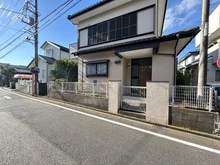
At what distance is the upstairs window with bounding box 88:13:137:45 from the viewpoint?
27.0 feet

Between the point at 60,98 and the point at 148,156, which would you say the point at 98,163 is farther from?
the point at 60,98

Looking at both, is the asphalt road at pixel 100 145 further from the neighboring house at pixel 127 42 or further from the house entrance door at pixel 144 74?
the neighboring house at pixel 127 42

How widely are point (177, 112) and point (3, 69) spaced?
33017 mm

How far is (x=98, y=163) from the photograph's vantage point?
2.32 m

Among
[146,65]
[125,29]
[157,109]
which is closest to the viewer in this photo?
[157,109]

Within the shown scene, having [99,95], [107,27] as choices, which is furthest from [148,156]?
[107,27]

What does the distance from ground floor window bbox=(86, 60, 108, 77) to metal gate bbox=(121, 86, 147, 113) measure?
340 cm

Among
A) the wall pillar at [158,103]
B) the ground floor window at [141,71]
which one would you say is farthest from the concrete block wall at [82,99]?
the ground floor window at [141,71]

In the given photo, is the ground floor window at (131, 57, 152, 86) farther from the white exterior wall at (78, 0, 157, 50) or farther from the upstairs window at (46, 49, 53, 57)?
the upstairs window at (46, 49, 53, 57)

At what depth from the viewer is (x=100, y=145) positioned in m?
2.96

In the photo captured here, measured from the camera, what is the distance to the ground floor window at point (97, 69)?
29.1 ft

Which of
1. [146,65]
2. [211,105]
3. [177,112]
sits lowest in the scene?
[177,112]

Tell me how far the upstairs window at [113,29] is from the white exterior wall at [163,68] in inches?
96.6

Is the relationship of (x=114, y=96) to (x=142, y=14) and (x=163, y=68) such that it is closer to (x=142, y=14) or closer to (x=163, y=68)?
(x=163, y=68)
